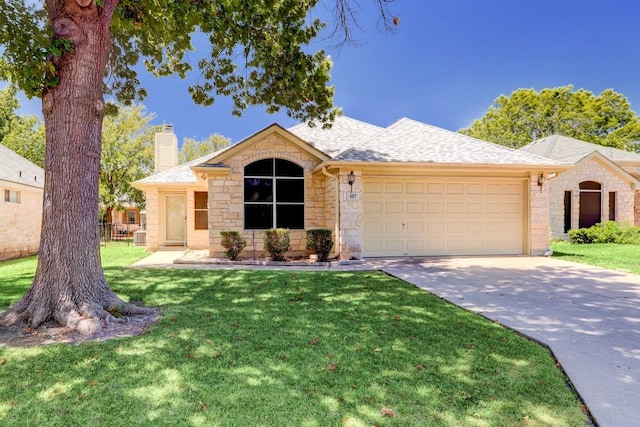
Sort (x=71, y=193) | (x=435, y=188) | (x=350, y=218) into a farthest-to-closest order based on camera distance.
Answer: (x=435, y=188) < (x=350, y=218) < (x=71, y=193)

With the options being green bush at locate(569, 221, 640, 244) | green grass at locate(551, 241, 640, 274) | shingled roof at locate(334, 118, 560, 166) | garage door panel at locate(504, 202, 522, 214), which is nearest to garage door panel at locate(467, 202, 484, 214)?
garage door panel at locate(504, 202, 522, 214)

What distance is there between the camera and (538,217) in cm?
1105

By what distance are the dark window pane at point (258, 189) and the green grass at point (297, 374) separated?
6.38 meters

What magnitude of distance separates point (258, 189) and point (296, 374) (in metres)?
8.69

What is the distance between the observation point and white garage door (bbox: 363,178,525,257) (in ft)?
35.9

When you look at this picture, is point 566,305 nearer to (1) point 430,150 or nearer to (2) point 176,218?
(1) point 430,150

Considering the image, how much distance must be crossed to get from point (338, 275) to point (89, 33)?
6.39 meters

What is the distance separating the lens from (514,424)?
2.46 metres

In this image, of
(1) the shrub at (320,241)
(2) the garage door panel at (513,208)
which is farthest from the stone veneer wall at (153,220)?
(2) the garage door panel at (513,208)

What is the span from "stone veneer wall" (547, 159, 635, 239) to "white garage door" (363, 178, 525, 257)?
22.0 feet

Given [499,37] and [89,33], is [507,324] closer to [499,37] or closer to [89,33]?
[89,33]

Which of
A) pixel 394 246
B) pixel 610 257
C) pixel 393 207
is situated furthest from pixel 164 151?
pixel 610 257

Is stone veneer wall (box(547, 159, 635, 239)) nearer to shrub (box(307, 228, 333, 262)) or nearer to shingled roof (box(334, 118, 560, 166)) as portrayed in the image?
shingled roof (box(334, 118, 560, 166))

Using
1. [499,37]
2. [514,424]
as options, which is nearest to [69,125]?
[514,424]
